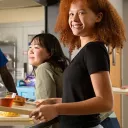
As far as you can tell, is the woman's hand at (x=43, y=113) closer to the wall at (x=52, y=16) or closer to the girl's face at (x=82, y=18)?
the girl's face at (x=82, y=18)

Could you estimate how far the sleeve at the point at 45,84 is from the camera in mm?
1439

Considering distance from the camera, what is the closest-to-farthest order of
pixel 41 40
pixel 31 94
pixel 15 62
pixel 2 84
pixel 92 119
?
pixel 92 119
pixel 41 40
pixel 2 84
pixel 31 94
pixel 15 62

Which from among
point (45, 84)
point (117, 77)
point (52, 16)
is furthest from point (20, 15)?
point (45, 84)

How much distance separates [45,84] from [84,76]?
1.95ft

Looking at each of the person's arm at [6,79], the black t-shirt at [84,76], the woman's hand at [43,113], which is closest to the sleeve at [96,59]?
the black t-shirt at [84,76]

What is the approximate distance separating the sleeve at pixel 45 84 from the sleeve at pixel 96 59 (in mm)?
618

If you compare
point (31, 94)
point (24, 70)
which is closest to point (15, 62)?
point (24, 70)

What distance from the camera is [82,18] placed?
911 mm

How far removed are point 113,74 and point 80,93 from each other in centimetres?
281

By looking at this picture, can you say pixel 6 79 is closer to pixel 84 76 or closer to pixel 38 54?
pixel 38 54

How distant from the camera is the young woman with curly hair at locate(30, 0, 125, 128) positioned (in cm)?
78

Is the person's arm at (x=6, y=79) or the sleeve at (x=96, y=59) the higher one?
the sleeve at (x=96, y=59)

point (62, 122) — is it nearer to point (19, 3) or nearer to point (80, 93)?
point (80, 93)

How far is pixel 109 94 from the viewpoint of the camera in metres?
0.79
